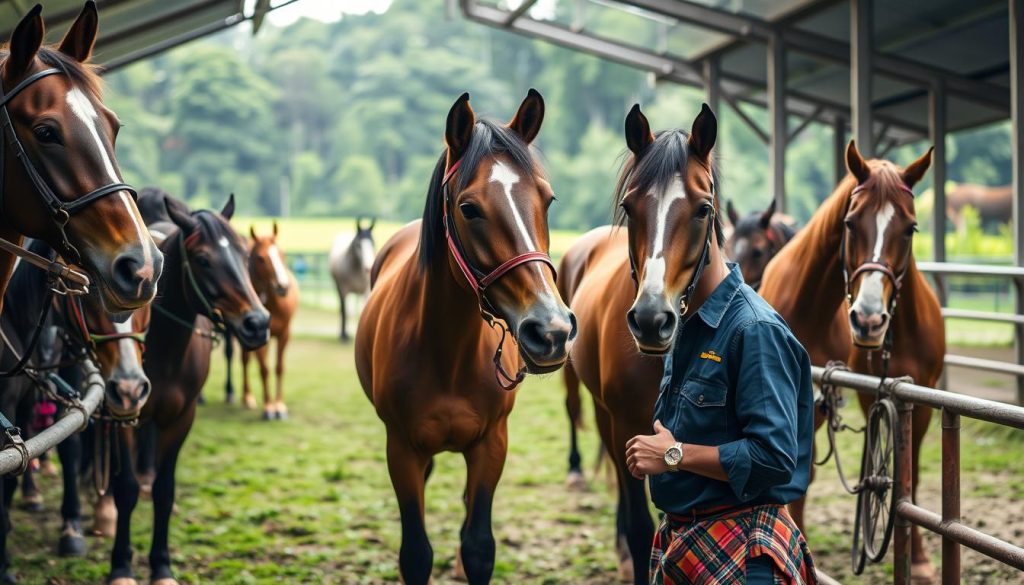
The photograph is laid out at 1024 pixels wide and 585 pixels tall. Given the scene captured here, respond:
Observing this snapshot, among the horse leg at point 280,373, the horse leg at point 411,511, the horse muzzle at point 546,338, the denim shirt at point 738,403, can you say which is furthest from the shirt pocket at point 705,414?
the horse leg at point 280,373

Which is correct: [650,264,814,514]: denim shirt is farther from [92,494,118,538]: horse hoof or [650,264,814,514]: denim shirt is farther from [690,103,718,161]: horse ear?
[92,494,118,538]: horse hoof

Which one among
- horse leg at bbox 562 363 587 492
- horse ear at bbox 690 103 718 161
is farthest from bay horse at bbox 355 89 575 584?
horse leg at bbox 562 363 587 492

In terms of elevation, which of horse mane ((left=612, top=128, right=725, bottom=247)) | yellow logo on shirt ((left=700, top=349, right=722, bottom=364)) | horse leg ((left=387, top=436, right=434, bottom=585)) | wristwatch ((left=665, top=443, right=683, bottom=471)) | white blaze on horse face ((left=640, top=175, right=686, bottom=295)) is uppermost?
horse mane ((left=612, top=128, right=725, bottom=247))

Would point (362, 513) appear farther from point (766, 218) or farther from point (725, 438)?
point (725, 438)

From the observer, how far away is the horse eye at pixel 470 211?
3.06 metres

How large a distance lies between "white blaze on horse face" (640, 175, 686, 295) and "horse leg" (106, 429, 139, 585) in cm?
310

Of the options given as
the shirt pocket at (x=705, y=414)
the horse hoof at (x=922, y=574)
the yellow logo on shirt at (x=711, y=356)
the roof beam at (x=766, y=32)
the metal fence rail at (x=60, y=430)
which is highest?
the roof beam at (x=766, y=32)

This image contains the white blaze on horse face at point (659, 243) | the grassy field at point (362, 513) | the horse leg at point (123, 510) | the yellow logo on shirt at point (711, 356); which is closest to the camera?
the yellow logo on shirt at point (711, 356)

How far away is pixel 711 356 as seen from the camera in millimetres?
2363

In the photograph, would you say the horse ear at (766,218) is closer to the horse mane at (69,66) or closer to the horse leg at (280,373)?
Answer: the horse leg at (280,373)

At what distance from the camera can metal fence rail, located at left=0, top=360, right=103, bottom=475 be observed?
261cm

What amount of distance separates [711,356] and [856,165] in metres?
2.27

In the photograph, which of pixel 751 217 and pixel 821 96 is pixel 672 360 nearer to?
pixel 751 217

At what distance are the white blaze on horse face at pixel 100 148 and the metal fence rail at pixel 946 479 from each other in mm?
2377
